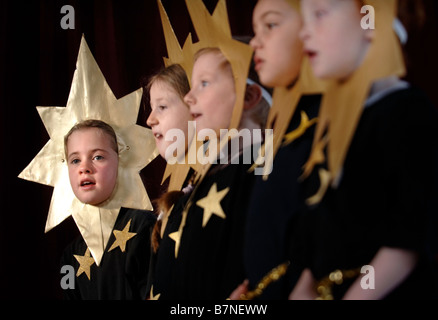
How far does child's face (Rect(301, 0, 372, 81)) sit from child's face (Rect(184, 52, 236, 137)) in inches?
14.3

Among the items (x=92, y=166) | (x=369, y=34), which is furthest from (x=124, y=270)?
(x=369, y=34)

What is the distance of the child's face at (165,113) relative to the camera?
1.92 m

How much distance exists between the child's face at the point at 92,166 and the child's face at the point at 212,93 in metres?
0.45

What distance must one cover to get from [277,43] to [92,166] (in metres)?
0.88

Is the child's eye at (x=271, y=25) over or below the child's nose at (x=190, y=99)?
over

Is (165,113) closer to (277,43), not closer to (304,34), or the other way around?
(277,43)

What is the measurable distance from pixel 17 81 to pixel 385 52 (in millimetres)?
1624

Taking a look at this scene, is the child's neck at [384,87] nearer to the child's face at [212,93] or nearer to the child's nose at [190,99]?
the child's face at [212,93]

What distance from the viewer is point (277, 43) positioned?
57.6 inches

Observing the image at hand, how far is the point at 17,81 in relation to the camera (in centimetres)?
241

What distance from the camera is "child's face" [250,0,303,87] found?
1438mm

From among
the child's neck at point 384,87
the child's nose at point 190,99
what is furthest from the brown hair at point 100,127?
the child's neck at point 384,87

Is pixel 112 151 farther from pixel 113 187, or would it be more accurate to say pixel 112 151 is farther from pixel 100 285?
pixel 100 285
